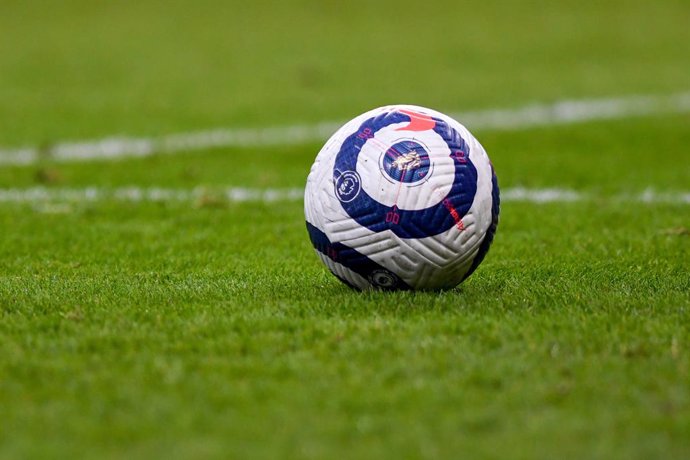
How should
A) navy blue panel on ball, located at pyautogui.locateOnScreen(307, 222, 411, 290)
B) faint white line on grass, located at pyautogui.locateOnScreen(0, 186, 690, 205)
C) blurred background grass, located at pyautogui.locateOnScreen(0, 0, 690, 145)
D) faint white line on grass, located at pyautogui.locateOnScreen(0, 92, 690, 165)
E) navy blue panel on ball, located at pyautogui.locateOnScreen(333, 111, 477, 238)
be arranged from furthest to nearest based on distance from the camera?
blurred background grass, located at pyautogui.locateOnScreen(0, 0, 690, 145)
faint white line on grass, located at pyautogui.locateOnScreen(0, 92, 690, 165)
faint white line on grass, located at pyautogui.locateOnScreen(0, 186, 690, 205)
navy blue panel on ball, located at pyautogui.locateOnScreen(307, 222, 411, 290)
navy blue panel on ball, located at pyautogui.locateOnScreen(333, 111, 477, 238)

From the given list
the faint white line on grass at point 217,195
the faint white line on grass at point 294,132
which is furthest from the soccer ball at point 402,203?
the faint white line on grass at point 294,132

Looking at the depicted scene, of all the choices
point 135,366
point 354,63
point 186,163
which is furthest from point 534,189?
point 354,63

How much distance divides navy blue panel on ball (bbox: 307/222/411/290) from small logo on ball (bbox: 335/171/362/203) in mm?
212

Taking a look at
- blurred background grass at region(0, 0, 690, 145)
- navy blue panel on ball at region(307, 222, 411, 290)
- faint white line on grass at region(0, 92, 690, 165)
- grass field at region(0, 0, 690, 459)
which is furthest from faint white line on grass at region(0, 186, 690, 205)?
navy blue panel on ball at region(307, 222, 411, 290)

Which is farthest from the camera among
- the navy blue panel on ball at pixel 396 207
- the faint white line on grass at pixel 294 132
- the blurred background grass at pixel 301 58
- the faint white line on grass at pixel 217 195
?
the blurred background grass at pixel 301 58

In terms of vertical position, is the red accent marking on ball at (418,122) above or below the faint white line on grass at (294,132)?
above

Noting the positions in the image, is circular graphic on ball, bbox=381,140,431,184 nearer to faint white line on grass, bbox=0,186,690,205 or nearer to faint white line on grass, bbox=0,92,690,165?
faint white line on grass, bbox=0,186,690,205

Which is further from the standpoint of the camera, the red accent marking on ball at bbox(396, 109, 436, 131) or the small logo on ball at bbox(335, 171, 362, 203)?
the red accent marking on ball at bbox(396, 109, 436, 131)

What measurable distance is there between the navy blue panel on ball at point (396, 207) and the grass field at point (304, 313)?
33 cm

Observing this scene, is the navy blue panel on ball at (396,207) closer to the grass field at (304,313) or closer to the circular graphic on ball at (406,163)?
the circular graphic on ball at (406,163)

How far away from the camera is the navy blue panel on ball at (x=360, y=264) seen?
4.73 metres

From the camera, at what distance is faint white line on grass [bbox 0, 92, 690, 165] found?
10344mm

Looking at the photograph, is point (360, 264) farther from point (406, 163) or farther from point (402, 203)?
point (406, 163)

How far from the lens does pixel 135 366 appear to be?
3.81m
